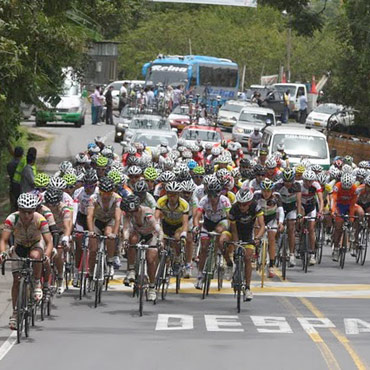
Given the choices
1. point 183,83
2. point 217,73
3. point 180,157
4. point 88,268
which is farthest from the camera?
point 217,73

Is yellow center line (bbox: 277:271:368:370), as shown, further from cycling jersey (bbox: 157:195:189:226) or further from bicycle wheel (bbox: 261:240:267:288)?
cycling jersey (bbox: 157:195:189:226)

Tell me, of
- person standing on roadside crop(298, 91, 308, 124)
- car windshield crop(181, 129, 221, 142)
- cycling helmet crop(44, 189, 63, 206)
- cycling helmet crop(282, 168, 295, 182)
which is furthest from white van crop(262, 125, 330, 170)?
person standing on roadside crop(298, 91, 308, 124)

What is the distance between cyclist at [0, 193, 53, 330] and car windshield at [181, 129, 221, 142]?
86.9ft

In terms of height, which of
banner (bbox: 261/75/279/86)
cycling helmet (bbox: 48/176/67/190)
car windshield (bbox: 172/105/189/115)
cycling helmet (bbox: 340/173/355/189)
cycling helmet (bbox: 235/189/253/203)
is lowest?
car windshield (bbox: 172/105/189/115)

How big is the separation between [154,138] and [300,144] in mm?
4321

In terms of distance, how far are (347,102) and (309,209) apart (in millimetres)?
26940

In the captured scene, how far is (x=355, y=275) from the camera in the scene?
76.2 ft

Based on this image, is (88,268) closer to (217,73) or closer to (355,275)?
(355,275)

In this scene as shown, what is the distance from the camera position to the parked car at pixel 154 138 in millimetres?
36625

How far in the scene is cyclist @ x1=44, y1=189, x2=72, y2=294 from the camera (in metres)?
17.1

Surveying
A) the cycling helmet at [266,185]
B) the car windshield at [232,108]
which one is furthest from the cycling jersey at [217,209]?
the car windshield at [232,108]

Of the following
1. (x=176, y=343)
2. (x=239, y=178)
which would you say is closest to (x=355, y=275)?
(x=239, y=178)

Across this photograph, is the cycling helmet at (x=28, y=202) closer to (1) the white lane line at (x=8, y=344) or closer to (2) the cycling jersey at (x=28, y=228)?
(2) the cycling jersey at (x=28, y=228)

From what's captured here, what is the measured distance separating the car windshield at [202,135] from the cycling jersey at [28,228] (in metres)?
26.6
